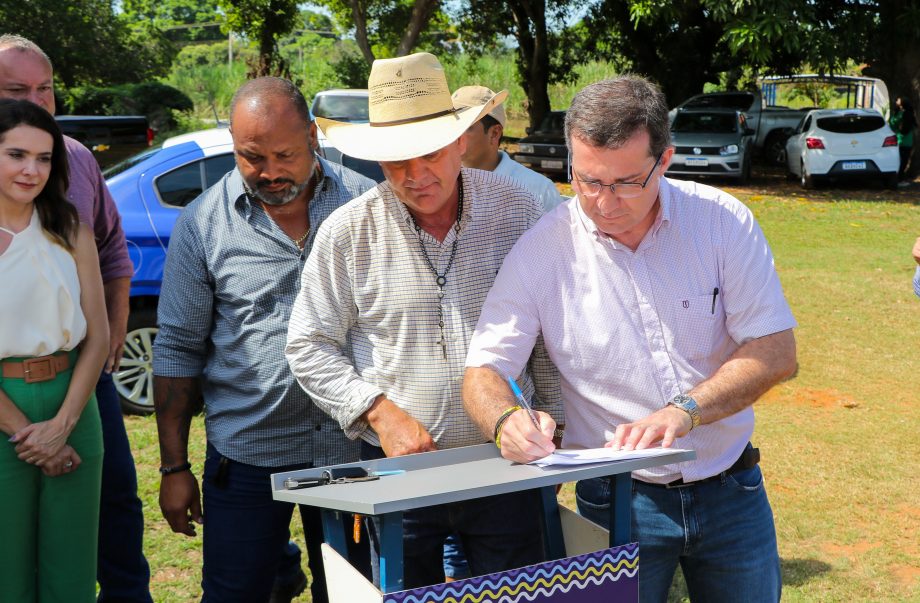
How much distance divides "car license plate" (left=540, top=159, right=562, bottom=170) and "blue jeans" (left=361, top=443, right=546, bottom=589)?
1715cm

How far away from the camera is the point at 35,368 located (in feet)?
9.46

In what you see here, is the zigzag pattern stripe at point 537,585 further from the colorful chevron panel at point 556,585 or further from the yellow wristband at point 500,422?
the yellow wristband at point 500,422

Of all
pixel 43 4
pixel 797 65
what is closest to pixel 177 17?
pixel 43 4

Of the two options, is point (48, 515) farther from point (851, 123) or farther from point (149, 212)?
point (851, 123)

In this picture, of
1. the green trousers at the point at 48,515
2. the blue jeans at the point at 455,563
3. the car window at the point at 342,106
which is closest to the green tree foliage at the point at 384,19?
the car window at the point at 342,106

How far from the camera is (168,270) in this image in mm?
2938

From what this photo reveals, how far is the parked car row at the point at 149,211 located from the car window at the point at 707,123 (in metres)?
14.9

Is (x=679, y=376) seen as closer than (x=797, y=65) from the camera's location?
Yes

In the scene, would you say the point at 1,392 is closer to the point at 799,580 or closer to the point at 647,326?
the point at 647,326

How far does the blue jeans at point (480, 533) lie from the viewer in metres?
2.45

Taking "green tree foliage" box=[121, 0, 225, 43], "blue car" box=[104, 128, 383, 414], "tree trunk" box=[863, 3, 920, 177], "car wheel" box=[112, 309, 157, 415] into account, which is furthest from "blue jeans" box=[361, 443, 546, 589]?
Result: "green tree foliage" box=[121, 0, 225, 43]

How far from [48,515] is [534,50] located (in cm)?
2479

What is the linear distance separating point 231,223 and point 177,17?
258ft

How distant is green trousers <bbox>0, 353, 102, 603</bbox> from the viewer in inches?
112
